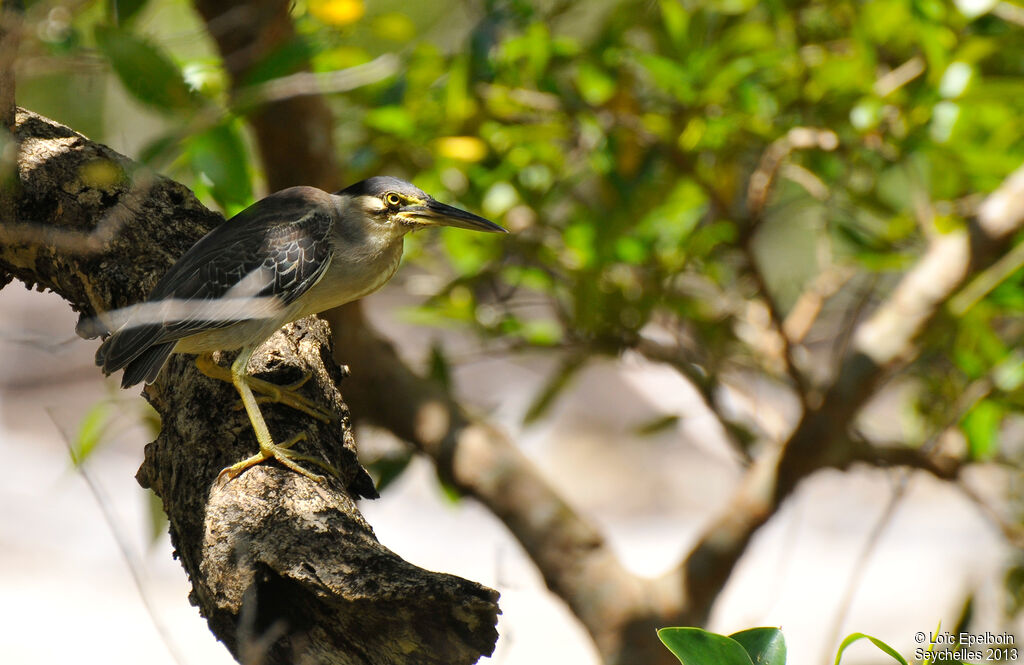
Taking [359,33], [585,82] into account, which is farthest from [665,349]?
[359,33]

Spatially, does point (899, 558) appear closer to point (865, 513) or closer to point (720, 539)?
point (865, 513)

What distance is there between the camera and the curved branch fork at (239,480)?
4.24 feet

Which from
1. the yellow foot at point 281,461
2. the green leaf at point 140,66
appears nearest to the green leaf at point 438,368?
the yellow foot at point 281,461

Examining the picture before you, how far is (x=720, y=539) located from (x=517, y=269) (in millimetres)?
1086

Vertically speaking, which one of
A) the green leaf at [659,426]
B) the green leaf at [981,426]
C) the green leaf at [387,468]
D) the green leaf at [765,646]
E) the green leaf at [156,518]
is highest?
the green leaf at [156,518]

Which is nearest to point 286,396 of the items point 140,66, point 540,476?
point 140,66

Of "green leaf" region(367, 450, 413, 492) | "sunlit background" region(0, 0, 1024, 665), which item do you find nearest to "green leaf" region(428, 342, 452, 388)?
"sunlit background" region(0, 0, 1024, 665)

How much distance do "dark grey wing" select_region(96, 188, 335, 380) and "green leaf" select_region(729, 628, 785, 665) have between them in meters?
1.11

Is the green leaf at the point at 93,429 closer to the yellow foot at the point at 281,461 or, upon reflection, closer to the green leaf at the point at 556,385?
the yellow foot at the point at 281,461

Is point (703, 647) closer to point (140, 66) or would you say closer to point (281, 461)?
point (281, 461)

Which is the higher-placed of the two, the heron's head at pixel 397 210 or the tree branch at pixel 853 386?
the heron's head at pixel 397 210

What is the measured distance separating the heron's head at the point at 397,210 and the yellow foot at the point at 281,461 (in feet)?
1.99

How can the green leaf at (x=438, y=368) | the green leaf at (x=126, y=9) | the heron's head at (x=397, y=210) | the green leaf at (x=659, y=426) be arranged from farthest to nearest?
the green leaf at (x=659, y=426), the green leaf at (x=438, y=368), the heron's head at (x=397, y=210), the green leaf at (x=126, y=9)

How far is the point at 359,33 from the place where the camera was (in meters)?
3.09
